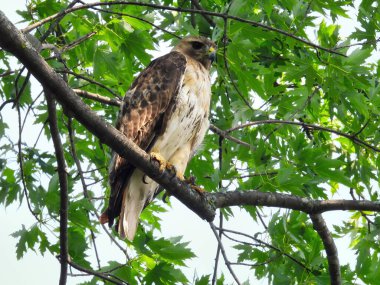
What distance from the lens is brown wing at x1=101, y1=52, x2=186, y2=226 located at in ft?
17.4

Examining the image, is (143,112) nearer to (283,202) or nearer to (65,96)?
(283,202)

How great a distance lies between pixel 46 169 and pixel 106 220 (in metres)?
0.64

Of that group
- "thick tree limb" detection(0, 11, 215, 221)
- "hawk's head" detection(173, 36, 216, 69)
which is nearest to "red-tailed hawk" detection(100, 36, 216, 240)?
"hawk's head" detection(173, 36, 216, 69)

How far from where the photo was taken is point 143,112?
5.50 metres

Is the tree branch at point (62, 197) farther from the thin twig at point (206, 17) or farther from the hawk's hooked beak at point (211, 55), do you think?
the thin twig at point (206, 17)

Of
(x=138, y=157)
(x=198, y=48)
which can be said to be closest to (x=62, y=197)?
(x=138, y=157)

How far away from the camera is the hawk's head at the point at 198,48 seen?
20.7 feet

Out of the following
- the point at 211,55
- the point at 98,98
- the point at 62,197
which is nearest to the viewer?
the point at 62,197

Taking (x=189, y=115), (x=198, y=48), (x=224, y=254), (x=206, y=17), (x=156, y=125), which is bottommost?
(x=224, y=254)

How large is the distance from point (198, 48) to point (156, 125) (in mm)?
1285

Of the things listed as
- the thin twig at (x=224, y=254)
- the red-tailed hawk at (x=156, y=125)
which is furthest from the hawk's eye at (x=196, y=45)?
the thin twig at (x=224, y=254)

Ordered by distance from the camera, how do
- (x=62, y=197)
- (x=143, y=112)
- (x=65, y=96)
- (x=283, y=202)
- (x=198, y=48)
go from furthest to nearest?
1. (x=198, y=48)
2. (x=143, y=112)
3. (x=283, y=202)
4. (x=62, y=197)
5. (x=65, y=96)

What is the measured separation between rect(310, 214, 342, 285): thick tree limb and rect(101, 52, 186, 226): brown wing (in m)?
1.35

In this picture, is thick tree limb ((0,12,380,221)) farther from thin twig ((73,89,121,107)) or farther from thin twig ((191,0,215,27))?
thin twig ((191,0,215,27))
